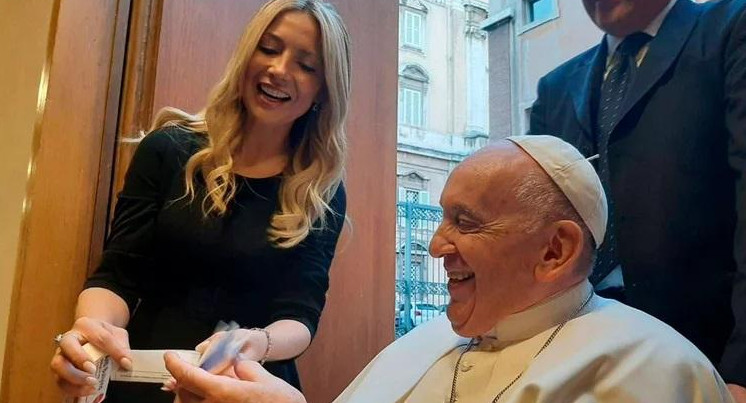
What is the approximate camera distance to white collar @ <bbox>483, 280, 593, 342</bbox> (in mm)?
1066

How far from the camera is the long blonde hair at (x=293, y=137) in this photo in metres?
1.36

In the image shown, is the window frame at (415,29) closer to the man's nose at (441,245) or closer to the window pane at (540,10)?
the window pane at (540,10)

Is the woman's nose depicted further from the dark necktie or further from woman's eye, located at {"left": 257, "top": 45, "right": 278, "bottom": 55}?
the dark necktie

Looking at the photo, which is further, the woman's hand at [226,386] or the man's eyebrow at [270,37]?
the man's eyebrow at [270,37]

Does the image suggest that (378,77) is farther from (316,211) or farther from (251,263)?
(251,263)

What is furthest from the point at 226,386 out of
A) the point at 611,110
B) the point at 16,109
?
the point at 16,109

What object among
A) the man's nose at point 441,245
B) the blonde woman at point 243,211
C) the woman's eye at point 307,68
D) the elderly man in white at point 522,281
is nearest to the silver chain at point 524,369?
the elderly man in white at point 522,281

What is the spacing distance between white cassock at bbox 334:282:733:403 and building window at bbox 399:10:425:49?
4.75 m

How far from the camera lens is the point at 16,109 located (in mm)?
2111

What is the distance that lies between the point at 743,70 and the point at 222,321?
0.95 meters

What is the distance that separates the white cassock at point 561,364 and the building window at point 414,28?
187 inches

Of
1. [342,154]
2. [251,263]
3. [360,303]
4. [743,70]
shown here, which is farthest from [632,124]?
[360,303]

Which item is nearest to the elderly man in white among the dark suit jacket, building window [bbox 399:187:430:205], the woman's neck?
the dark suit jacket

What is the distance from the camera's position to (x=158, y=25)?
1867 mm
